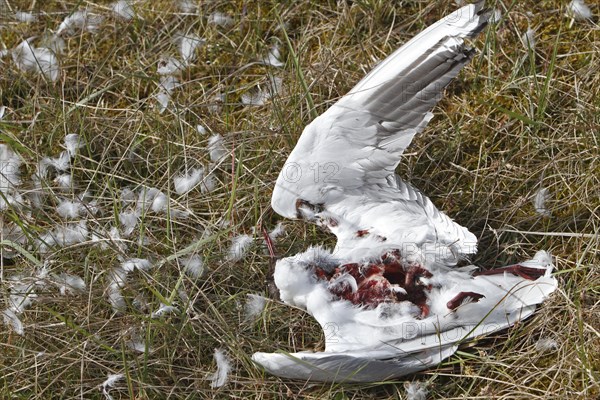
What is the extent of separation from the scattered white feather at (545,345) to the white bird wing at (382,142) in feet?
1.05

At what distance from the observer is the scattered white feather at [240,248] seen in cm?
279

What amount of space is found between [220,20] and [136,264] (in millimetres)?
1085

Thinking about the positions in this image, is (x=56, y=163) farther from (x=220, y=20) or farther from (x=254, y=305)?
(x=254, y=305)

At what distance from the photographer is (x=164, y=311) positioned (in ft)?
8.73

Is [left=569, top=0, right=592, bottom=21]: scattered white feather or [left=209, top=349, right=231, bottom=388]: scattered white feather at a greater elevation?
[left=569, top=0, right=592, bottom=21]: scattered white feather

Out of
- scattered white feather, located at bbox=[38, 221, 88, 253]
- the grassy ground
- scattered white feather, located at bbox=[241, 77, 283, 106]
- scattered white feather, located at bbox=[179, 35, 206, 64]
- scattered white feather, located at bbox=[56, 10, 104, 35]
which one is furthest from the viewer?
scattered white feather, located at bbox=[56, 10, 104, 35]

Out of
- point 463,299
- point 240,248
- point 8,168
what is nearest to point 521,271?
point 463,299

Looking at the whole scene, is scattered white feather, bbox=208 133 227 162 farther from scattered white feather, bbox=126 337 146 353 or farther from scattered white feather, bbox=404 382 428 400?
scattered white feather, bbox=404 382 428 400

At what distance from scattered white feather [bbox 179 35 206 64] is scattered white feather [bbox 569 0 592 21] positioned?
1.35 metres

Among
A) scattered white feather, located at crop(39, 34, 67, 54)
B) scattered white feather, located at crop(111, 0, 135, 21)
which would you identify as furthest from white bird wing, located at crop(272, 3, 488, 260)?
scattered white feather, located at crop(39, 34, 67, 54)

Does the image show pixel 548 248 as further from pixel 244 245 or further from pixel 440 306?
pixel 244 245

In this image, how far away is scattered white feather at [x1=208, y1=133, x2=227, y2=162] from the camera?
9.88ft

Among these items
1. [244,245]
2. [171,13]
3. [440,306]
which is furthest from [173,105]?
[440,306]

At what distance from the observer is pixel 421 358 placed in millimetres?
2434
